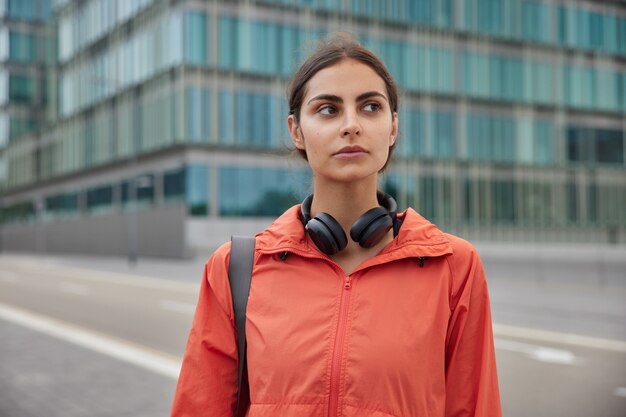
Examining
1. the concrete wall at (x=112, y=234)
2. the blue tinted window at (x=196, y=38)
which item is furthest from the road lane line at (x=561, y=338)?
the blue tinted window at (x=196, y=38)

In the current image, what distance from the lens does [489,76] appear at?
47.2 m

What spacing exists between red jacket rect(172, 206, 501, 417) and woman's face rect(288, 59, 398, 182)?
0.21 metres

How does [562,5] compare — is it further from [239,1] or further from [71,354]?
[71,354]

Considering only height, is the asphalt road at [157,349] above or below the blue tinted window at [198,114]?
below

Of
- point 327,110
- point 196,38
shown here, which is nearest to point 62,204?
point 196,38

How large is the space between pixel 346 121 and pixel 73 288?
20.3 metres

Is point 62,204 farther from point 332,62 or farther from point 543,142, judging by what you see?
point 332,62

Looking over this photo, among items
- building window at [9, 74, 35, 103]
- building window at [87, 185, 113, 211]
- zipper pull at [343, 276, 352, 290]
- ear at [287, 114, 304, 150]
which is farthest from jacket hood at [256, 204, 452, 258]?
building window at [9, 74, 35, 103]

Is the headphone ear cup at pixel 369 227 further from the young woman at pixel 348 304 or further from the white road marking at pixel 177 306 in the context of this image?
the white road marking at pixel 177 306

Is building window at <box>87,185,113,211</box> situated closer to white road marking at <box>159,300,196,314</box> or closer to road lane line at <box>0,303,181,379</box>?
white road marking at <box>159,300,196,314</box>

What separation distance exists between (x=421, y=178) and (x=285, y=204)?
28.9 ft

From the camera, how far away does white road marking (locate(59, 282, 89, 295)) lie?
19.6 meters

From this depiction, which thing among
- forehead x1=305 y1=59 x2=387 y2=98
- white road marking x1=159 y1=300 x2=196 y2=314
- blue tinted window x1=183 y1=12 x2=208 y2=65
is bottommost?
white road marking x1=159 y1=300 x2=196 y2=314

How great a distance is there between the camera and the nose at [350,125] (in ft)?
6.70
